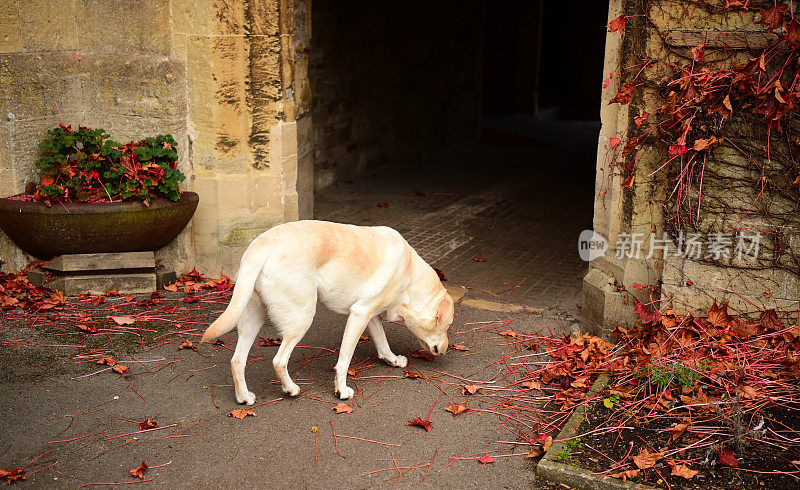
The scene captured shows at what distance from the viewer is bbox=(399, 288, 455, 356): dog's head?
482cm

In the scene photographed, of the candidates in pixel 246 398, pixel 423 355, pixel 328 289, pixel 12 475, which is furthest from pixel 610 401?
pixel 12 475

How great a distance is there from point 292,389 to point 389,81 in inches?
331

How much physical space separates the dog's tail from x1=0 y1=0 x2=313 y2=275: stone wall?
2454mm

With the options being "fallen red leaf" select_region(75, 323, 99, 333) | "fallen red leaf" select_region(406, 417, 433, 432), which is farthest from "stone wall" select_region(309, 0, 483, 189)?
"fallen red leaf" select_region(406, 417, 433, 432)

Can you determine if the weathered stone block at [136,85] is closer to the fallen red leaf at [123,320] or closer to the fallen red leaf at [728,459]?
the fallen red leaf at [123,320]

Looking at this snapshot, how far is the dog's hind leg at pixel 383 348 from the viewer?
5105 millimetres

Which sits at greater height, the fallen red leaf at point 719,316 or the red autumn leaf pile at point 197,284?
the fallen red leaf at point 719,316

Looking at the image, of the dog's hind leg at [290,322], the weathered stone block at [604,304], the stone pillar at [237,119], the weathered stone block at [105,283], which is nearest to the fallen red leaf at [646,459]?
the weathered stone block at [604,304]

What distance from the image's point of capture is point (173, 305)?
20.4 feet

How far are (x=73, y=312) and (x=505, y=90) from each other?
43.8 feet

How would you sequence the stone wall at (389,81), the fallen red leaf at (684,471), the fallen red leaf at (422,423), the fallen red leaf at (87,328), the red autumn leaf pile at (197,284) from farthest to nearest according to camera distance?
the stone wall at (389,81)
the red autumn leaf pile at (197,284)
the fallen red leaf at (87,328)
the fallen red leaf at (422,423)
the fallen red leaf at (684,471)

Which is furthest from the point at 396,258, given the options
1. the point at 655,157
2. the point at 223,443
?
the point at 655,157

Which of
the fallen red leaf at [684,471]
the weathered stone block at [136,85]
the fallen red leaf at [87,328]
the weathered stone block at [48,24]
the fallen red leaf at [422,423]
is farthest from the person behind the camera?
the weathered stone block at [136,85]

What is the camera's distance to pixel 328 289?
14.8 ft
